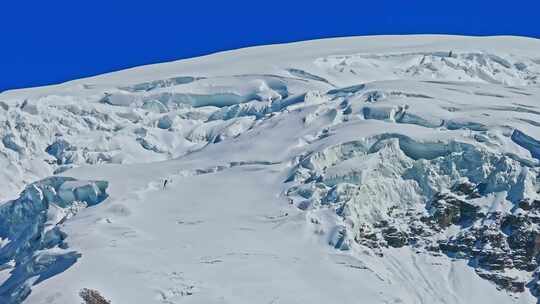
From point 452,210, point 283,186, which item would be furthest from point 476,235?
point 283,186

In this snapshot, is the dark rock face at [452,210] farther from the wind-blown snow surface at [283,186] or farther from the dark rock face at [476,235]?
the wind-blown snow surface at [283,186]

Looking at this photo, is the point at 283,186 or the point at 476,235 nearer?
the point at 476,235

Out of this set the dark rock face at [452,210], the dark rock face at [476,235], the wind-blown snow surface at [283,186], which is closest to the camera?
the wind-blown snow surface at [283,186]

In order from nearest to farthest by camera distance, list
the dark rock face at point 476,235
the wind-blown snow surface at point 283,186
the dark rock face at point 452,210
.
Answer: the wind-blown snow surface at point 283,186, the dark rock face at point 476,235, the dark rock face at point 452,210

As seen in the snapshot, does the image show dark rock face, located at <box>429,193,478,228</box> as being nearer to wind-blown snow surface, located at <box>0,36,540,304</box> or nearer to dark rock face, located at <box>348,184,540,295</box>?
dark rock face, located at <box>348,184,540,295</box>

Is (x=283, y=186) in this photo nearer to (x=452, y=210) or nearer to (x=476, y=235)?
(x=452, y=210)

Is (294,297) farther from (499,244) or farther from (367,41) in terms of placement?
(367,41)

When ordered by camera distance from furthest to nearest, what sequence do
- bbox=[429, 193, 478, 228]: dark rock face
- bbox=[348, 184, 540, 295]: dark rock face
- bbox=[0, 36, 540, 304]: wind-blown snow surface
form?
1. bbox=[429, 193, 478, 228]: dark rock face
2. bbox=[348, 184, 540, 295]: dark rock face
3. bbox=[0, 36, 540, 304]: wind-blown snow surface

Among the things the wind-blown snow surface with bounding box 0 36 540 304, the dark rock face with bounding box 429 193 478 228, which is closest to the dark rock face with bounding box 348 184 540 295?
the dark rock face with bounding box 429 193 478 228

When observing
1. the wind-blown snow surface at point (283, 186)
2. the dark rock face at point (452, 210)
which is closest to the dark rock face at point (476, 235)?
the dark rock face at point (452, 210)
